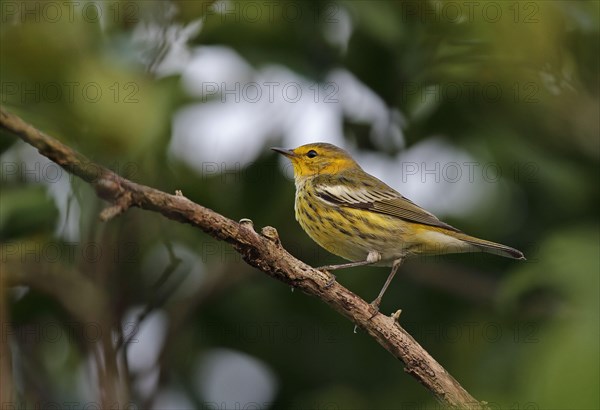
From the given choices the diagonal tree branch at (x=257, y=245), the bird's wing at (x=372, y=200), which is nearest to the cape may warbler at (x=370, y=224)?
the bird's wing at (x=372, y=200)

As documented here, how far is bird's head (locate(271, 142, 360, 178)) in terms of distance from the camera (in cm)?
627

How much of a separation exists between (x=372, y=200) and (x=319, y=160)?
0.93m

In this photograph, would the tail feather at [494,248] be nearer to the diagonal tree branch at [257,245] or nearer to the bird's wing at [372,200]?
the bird's wing at [372,200]

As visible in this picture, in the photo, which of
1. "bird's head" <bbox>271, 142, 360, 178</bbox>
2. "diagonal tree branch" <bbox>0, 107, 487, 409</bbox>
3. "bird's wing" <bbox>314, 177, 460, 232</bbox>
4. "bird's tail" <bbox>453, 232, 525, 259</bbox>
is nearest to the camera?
"diagonal tree branch" <bbox>0, 107, 487, 409</bbox>

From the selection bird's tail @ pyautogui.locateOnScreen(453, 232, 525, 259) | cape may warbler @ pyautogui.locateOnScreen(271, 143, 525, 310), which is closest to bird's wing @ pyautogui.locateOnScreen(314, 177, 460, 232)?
cape may warbler @ pyautogui.locateOnScreen(271, 143, 525, 310)

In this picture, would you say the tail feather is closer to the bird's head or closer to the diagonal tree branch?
the diagonal tree branch

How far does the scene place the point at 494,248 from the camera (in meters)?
4.50

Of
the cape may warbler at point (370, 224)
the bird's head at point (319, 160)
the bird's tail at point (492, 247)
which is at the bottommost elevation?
the bird's head at point (319, 160)

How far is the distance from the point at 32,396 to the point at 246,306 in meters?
1.40

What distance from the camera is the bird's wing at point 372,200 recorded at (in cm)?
538

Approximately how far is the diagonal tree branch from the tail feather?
1112 millimetres

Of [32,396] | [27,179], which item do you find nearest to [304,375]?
[32,396]

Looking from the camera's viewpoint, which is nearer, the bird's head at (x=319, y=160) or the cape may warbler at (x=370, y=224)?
the cape may warbler at (x=370, y=224)

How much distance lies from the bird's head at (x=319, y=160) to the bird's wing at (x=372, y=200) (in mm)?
473
